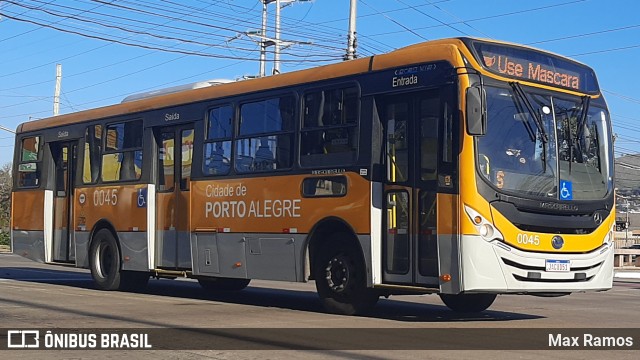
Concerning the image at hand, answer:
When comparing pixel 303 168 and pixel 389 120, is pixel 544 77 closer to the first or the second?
pixel 389 120

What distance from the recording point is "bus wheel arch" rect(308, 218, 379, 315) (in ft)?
42.4

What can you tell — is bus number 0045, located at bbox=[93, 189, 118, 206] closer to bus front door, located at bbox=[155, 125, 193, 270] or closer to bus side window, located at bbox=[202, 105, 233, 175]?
bus front door, located at bbox=[155, 125, 193, 270]

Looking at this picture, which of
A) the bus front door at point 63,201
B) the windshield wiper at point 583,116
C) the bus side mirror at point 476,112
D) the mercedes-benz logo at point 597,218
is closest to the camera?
the bus side mirror at point 476,112

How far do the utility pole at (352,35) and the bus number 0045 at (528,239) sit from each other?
18.0 metres

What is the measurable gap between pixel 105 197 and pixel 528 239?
9.67 metres

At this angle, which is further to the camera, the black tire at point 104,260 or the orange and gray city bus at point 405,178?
the black tire at point 104,260

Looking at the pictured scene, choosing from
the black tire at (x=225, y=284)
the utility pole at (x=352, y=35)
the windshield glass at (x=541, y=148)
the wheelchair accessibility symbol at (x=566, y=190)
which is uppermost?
the utility pole at (x=352, y=35)

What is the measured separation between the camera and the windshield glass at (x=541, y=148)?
11.8 meters

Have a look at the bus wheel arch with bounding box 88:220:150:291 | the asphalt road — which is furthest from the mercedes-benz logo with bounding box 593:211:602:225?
the bus wheel arch with bounding box 88:220:150:291

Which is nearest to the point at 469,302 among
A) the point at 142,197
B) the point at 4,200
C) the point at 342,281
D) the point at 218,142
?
the point at 342,281

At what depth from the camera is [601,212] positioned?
12.6m

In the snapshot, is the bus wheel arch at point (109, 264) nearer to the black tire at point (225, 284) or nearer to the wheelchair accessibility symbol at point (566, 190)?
the black tire at point (225, 284)

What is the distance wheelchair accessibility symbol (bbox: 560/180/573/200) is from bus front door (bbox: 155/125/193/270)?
6901 millimetres

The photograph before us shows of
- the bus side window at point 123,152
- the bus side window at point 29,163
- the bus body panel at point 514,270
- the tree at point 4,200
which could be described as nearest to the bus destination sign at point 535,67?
the bus body panel at point 514,270
